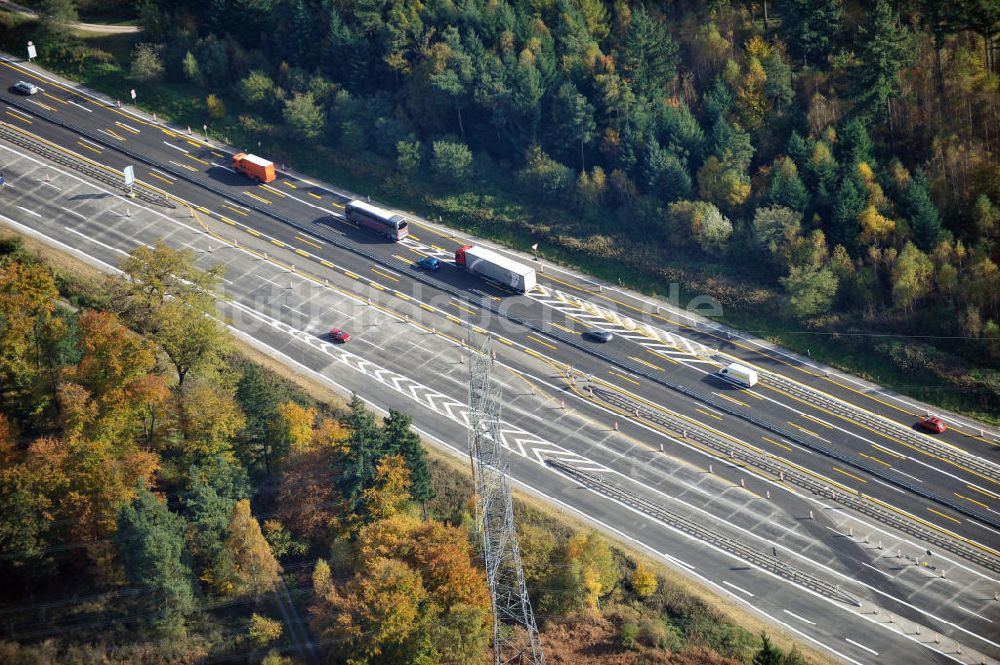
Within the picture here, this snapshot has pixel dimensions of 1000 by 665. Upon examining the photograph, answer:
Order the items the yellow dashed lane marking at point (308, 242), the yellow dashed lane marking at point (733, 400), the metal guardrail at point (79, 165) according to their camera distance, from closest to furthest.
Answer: the yellow dashed lane marking at point (733, 400) < the yellow dashed lane marking at point (308, 242) < the metal guardrail at point (79, 165)

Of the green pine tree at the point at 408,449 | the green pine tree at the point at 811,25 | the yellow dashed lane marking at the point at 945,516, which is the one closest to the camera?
the green pine tree at the point at 408,449

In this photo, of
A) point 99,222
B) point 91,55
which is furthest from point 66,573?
point 91,55

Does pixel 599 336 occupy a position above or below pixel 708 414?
above

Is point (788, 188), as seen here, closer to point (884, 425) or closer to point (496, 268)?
point (884, 425)

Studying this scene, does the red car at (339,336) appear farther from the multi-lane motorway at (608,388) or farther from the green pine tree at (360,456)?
the green pine tree at (360,456)

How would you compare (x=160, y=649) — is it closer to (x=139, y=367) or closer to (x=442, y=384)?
(x=139, y=367)

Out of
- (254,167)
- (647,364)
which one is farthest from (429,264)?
(647,364)

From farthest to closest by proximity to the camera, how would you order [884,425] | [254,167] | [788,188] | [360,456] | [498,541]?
1. [254,167]
2. [788,188]
3. [884,425]
4. [360,456]
5. [498,541]

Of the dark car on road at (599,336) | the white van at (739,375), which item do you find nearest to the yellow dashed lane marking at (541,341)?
the dark car on road at (599,336)
